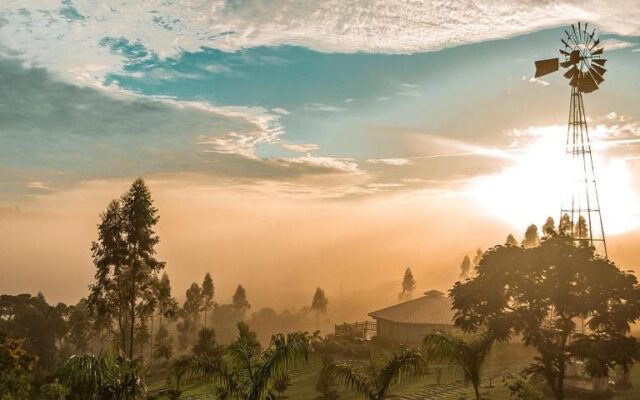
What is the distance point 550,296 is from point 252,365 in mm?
16263

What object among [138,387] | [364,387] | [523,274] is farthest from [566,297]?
[138,387]

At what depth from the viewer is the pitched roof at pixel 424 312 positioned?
62156 mm

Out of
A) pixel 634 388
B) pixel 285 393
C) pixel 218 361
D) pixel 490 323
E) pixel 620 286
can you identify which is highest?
pixel 620 286

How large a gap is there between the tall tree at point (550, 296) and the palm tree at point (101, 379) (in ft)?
58.2

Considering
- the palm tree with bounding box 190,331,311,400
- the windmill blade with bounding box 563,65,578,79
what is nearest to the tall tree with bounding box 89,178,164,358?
the palm tree with bounding box 190,331,311,400

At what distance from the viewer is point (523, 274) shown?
2686 centimetres

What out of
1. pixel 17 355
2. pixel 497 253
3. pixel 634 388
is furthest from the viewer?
pixel 634 388

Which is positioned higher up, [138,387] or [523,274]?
[523,274]

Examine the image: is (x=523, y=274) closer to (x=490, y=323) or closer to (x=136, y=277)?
(x=490, y=323)

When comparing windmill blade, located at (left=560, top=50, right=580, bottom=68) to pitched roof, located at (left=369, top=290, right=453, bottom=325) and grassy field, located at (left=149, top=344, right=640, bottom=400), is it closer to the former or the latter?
grassy field, located at (left=149, top=344, right=640, bottom=400)

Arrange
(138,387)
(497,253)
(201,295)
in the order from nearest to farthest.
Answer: (138,387) → (497,253) → (201,295)

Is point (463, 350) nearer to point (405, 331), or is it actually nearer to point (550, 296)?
point (550, 296)

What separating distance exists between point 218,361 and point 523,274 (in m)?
16.7

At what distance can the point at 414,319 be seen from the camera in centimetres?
6238
